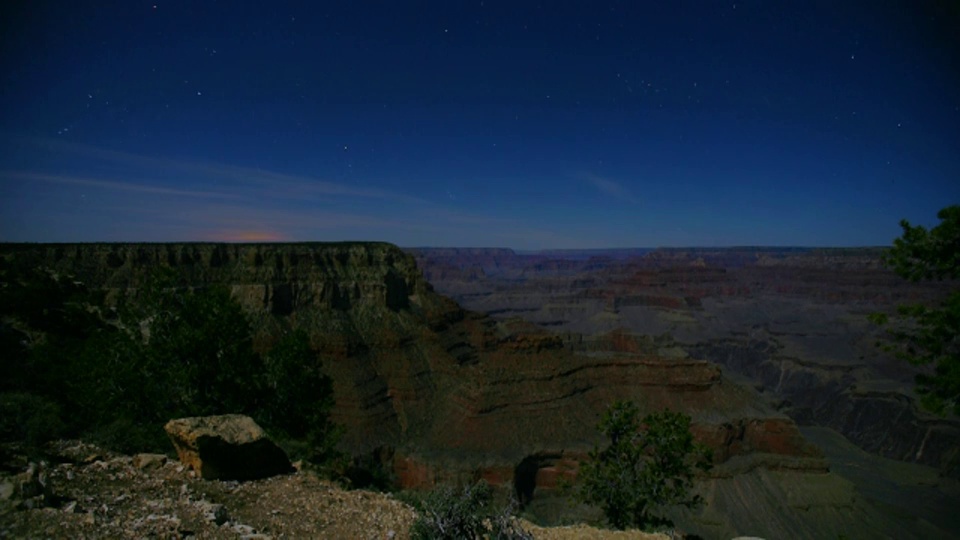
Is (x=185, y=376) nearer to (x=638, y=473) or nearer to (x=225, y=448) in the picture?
(x=225, y=448)

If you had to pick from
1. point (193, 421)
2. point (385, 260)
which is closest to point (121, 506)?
point (193, 421)

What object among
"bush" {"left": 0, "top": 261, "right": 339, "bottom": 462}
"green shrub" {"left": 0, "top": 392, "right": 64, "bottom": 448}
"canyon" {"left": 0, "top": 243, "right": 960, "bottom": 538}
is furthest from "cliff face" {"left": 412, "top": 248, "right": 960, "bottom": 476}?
"green shrub" {"left": 0, "top": 392, "right": 64, "bottom": 448}

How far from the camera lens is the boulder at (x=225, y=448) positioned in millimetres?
11602

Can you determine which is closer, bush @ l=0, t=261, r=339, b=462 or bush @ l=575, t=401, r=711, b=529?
bush @ l=0, t=261, r=339, b=462

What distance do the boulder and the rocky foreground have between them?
1.03 feet

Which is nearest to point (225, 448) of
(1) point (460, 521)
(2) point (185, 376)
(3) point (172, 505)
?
(3) point (172, 505)

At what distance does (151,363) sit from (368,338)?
4349cm

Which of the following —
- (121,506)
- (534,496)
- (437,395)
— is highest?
(121,506)

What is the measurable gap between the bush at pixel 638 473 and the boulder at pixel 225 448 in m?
13.9

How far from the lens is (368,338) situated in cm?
6062

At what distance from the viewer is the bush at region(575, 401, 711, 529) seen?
66.7 feet

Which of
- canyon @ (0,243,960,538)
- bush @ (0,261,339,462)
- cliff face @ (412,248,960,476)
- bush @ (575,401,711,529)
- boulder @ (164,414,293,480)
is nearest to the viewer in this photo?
boulder @ (164,414,293,480)

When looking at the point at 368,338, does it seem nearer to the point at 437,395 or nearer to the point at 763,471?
the point at 437,395

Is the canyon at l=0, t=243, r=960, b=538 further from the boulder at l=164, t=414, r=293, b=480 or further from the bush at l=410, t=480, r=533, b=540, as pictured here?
the bush at l=410, t=480, r=533, b=540
